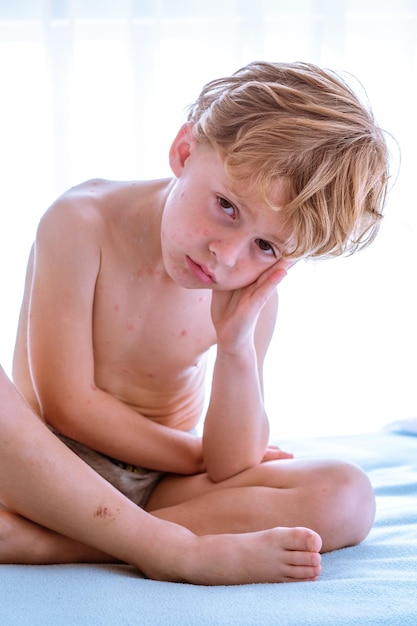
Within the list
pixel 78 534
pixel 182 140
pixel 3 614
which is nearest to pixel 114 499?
pixel 78 534

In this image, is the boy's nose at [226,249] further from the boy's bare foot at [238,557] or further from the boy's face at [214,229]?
the boy's bare foot at [238,557]

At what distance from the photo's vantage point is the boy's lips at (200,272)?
1117 millimetres

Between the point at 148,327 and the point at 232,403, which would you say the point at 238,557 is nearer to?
the point at 232,403

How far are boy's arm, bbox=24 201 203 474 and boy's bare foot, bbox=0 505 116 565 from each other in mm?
193

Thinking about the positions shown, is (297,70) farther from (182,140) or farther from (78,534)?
(78,534)

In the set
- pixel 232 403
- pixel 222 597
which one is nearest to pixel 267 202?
pixel 232 403

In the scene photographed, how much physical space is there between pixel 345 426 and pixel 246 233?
149cm

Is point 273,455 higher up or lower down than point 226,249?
lower down

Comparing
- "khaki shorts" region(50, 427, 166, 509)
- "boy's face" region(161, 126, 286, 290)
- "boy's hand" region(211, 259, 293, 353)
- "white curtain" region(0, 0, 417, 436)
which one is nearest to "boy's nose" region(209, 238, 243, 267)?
"boy's face" region(161, 126, 286, 290)

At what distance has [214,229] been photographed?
108cm

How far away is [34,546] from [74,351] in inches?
10.5


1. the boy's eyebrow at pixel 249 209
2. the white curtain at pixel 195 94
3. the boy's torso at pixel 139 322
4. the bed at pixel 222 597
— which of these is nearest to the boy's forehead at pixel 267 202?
the boy's eyebrow at pixel 249 209

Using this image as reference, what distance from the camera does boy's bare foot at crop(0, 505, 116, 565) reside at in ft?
3.41

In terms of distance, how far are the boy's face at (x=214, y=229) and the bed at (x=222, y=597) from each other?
0.37 meters
